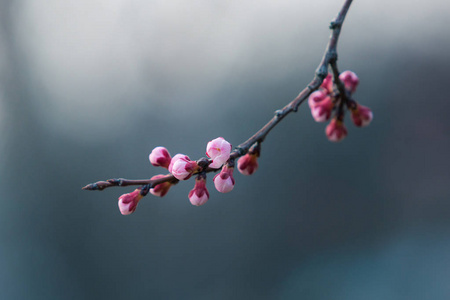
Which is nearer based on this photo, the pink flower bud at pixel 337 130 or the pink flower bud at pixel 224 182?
the pink flower bud at pixel 224 182

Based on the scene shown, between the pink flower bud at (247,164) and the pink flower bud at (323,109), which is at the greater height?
the pink flower bud at (323,109)

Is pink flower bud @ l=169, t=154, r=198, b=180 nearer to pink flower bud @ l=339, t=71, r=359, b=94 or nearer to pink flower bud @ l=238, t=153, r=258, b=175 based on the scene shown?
pink flower bud @ l=238, t=153, r=258, b=175

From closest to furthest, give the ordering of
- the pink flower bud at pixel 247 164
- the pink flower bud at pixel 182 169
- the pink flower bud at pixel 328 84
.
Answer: the pink flower bud at pixel 182 169, the pink flower bud at pixel 247 164, the pink flower bud at pixel 328 84

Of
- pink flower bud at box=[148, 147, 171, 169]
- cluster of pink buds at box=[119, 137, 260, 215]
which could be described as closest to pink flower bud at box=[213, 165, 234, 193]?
cluster of pink buds at box=[119, 137, 260, 215]

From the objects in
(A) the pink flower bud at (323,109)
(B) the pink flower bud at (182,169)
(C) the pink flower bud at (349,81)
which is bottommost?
(B) the pink flower bud at (182,169)

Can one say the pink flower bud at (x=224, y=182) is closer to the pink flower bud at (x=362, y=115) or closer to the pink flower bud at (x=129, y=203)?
the pink flower bud at (x=129, y=203)

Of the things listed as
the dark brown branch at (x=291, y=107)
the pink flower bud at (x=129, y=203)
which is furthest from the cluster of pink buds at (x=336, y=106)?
the pink flower bud at (x=129, y=203)

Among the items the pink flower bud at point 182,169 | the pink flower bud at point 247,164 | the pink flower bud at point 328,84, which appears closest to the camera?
the pink flower bud at point 182,169
